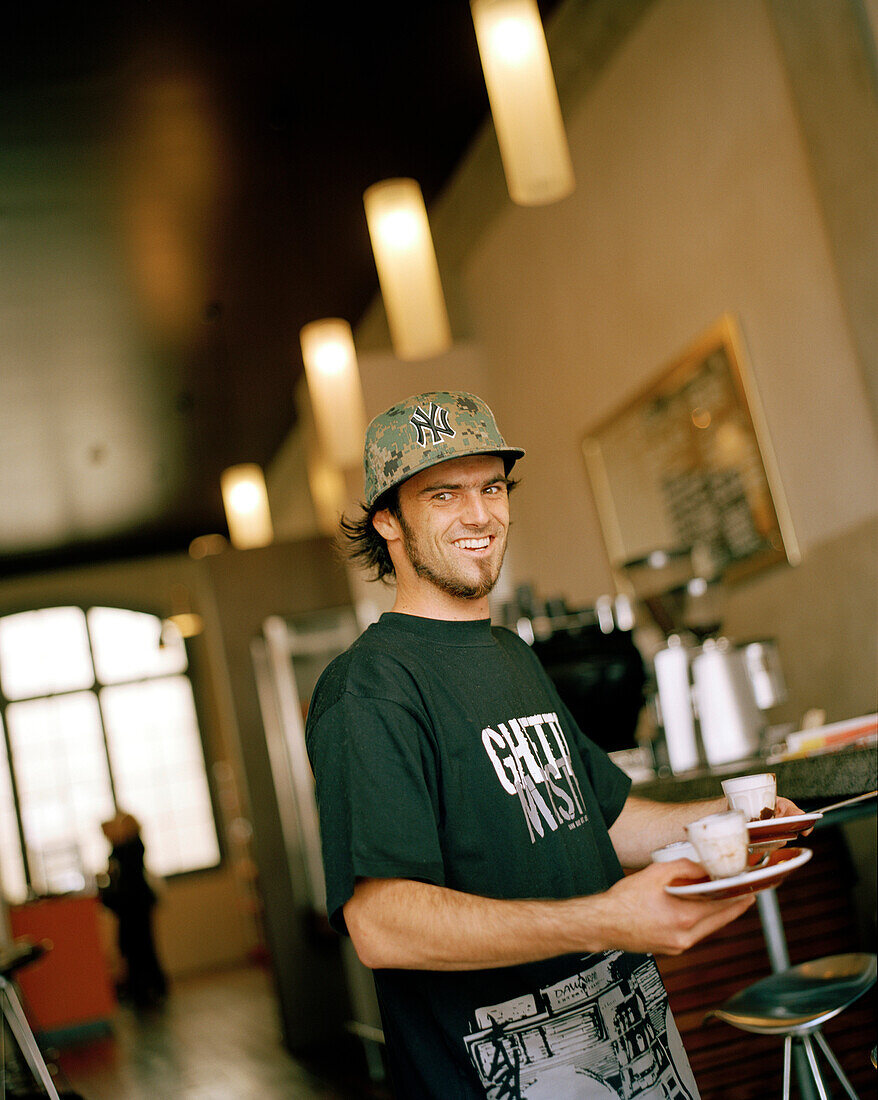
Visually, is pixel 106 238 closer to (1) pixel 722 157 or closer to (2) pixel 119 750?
(1) pixel 722 157

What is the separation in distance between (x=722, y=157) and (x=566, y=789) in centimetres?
257

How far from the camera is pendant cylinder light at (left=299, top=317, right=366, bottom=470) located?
4.80m

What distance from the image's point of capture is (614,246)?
13.5 ft

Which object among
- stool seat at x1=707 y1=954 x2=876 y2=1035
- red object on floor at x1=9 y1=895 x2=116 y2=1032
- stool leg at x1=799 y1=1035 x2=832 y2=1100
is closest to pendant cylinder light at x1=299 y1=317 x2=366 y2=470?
stool seat at x1=707 y1=954 x2=876 y2=1035

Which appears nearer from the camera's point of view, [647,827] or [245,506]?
[647,827]

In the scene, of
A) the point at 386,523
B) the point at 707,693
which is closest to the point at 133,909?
the point at 707,693

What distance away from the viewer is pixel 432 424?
1.45 m

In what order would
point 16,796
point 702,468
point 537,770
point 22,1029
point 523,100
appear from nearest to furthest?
point 537,770
point 523,100
point 702,468
point 22,1029
point 16,796

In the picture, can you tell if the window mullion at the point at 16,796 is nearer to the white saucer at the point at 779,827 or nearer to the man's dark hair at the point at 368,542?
the man's dark hair at the point at 368,542

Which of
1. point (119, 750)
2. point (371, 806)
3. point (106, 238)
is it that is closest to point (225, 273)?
point (106, 238)

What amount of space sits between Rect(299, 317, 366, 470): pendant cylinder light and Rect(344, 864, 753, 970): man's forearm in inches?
145

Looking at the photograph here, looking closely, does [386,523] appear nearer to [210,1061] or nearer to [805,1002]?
[805,1002]

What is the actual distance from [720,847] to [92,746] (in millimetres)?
10704

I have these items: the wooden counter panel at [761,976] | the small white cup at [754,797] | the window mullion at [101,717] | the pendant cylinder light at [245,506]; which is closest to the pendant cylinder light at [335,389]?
the pendant cylinder light at [245,506]
